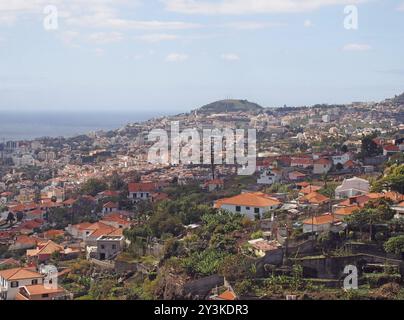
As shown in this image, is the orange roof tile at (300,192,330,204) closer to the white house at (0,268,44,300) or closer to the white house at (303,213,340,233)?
the white house at (303,213,340,233)

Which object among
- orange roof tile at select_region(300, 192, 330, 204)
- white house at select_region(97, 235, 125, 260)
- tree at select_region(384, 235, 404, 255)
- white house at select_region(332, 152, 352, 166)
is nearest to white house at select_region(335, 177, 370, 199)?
orange roof tile at select_region(300, 192, 330, 204)

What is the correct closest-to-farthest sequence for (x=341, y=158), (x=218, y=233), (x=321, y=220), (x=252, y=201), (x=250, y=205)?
(x=321, y=220) → (x=218, y=233) → (x=250, y=205) → (x=252, y=201) → (x=341, y=158)

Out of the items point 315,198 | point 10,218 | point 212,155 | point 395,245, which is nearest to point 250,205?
point 315,198

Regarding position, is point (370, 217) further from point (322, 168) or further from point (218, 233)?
point (322, 168)

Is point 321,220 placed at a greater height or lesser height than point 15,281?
greater

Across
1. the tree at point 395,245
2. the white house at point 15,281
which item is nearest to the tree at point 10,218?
the white house at point 15,281
